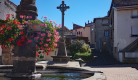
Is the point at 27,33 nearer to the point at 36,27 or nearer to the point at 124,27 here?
the point at 36,27

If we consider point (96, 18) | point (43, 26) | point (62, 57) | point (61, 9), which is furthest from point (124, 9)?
point (43, 26)

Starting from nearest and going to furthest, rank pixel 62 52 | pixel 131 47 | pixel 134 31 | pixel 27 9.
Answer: pixel 27 9 < pixel 62 52 < pixel 131 47 < pixel 134 31

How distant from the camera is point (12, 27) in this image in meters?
5.03

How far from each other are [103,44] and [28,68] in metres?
30.6

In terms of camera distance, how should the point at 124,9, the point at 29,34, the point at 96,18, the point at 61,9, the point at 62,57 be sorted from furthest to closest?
the point at 96,18 < the point at 124,9 < the point at 61,9 < the point at 62,57 < the point at 29,34

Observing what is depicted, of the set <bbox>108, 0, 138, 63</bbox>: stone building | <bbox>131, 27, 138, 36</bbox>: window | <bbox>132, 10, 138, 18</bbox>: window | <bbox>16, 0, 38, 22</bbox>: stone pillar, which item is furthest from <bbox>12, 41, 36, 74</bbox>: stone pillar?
<bbox>132, 10, 138, 18</bbox>: window

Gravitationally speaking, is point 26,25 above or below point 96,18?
below

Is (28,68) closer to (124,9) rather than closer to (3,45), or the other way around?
(3,45)

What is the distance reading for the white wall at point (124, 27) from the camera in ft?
65.8

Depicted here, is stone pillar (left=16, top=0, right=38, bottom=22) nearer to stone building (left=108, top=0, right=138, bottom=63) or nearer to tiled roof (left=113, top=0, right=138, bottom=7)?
stone building (left=108, top=0, right=138, bottom=63)

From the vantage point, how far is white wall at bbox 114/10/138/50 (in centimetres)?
2006

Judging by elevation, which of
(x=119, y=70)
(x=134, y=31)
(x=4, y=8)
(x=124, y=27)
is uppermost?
(x=4, y=8)

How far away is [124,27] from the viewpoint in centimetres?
2016

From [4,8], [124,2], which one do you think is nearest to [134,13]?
[124,2]
